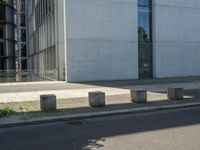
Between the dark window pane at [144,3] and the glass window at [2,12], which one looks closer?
the dark window pane at [144,3]

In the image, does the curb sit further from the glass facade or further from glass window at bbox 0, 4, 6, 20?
glass window at bbox 0, 4, 6, 20

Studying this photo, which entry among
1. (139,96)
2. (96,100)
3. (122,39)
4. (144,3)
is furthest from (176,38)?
(96,100)

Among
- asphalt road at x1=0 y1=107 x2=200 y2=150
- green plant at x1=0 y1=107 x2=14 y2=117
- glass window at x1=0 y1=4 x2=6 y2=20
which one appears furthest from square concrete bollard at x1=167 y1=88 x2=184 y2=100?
glass window at x1=0 y1=4 x2=6 y2=20

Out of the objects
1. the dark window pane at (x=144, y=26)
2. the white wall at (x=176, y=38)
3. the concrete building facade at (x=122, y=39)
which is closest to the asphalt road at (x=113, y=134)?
the concrete building facade at (x=122, y=39)

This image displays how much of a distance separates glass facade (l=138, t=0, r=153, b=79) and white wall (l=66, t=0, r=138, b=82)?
1.04 meters

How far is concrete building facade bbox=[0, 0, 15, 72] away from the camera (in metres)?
64.1

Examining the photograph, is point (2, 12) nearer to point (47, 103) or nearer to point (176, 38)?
point (176, 38)

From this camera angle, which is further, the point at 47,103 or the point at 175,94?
the point at 175,94

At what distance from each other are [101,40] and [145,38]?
198 inches

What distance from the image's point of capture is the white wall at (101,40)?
24.8 metres

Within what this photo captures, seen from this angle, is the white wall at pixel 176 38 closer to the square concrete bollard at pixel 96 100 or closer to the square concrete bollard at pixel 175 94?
the square concrete bollard at pixel 175 94

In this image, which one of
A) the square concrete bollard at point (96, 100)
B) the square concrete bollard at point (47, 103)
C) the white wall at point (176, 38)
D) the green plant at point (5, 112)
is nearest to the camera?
the green plant at point (5, 112)

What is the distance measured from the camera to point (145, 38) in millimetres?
28562

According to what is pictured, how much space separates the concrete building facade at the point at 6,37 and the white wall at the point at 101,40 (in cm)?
4178
